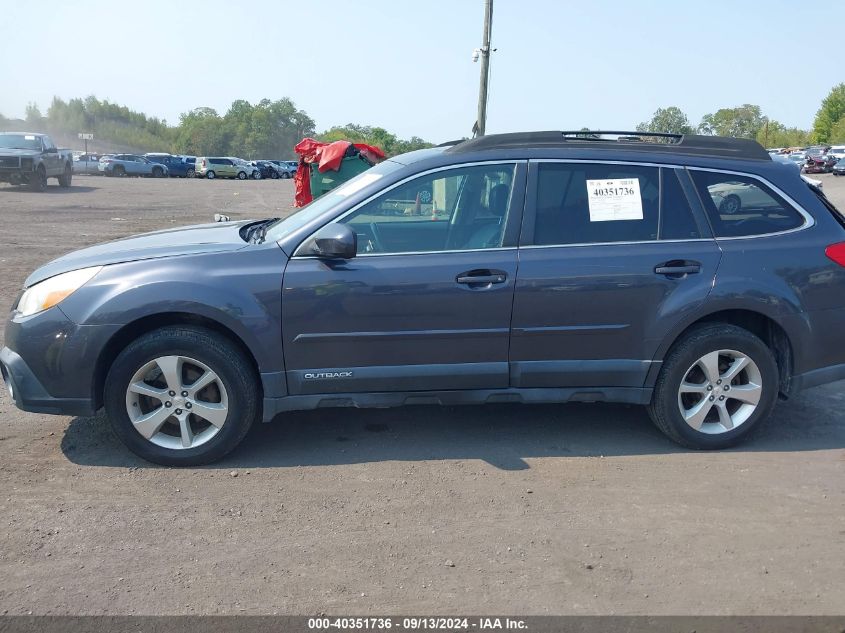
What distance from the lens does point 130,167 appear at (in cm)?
5225

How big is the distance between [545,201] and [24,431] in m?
3.43

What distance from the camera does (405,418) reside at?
5.19 metres

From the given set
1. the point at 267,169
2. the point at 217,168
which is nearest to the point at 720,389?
the point at 217,168

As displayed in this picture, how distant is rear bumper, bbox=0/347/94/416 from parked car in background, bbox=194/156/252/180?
54552mm

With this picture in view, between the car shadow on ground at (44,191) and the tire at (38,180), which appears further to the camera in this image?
the car shadow on ground at (44,191)

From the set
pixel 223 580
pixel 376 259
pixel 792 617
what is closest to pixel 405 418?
pixel 376 259

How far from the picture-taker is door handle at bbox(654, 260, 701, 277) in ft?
14.8

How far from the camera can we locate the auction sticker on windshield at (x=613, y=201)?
461 centimetres

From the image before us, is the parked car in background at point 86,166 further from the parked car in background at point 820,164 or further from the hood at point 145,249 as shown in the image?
the hood at point 145,249

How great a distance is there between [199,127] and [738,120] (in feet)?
248

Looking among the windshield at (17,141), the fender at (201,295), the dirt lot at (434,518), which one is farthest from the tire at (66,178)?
the fender at (201,295)

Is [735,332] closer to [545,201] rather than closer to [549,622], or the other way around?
[545,201]

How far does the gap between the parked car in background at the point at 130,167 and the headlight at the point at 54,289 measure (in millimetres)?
51465

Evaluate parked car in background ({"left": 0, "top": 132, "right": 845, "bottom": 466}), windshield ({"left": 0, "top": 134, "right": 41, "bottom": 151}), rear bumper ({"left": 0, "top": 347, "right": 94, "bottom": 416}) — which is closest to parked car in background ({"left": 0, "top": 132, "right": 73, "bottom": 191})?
windshield ({"left": 0, "top": 134, "right": 41, "bottom": 151})
